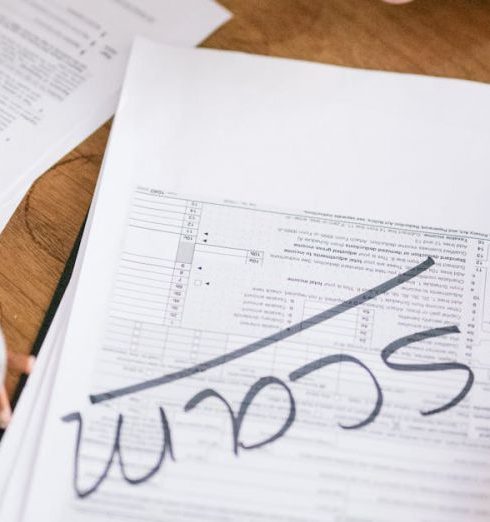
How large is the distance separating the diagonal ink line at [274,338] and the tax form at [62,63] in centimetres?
14

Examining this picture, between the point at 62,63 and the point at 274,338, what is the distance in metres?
0.25

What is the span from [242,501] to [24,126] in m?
0.28

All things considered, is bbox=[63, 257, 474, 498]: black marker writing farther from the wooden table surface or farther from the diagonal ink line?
the wooden table surface

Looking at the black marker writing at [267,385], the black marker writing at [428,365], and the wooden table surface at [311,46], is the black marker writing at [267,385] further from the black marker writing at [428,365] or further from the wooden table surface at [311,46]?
the wooden table surface at [311,46]

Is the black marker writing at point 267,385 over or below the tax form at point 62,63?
below

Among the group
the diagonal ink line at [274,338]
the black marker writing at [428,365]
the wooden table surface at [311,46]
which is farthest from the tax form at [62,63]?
the black marker writing at [428,365]

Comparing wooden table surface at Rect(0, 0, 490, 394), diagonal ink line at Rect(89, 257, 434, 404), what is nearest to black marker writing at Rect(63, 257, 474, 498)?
diagonal ink line at Rect(89, 257, 434, 404)

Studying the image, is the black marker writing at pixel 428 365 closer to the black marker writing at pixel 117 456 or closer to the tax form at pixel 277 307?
the tax form at pixel 277 307

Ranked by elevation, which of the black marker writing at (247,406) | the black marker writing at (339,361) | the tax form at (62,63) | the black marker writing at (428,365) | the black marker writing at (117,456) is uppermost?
the tax form at (62,63)

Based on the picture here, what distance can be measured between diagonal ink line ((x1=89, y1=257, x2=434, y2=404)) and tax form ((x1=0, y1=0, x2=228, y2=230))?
141 millimetres

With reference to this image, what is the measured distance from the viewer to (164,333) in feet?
1.30

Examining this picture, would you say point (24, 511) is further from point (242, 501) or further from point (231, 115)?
point (231, 115)

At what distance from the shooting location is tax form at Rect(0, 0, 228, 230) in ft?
1.47

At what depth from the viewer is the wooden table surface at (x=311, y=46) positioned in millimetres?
428
